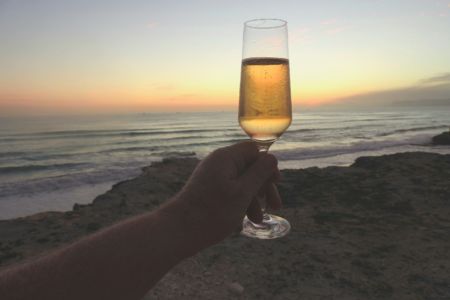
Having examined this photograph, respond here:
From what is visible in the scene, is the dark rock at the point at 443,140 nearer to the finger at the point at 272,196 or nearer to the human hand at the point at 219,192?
the finger at the point at 272,196

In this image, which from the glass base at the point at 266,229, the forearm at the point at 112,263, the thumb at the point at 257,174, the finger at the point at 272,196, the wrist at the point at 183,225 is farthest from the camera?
the glass base at the point at 266,229

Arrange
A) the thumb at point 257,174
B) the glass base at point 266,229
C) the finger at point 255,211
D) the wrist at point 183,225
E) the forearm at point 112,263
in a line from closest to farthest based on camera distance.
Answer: the forearm at point 112,263
the wrist at point 183,225
the thumb at point 257,174
the finger at point 255,211
the glass base at point 266,229

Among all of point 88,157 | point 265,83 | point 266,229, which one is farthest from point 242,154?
point 88,157

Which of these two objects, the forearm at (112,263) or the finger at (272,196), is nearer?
the forearm at (112,263)

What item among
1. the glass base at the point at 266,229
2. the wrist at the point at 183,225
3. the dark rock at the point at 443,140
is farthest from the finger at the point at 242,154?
the dark rock at the point at 443,140

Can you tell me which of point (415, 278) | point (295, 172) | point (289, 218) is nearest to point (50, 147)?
point (295, 172)

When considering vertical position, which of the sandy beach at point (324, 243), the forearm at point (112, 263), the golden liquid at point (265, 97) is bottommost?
the sandy beach at point (324, 243)

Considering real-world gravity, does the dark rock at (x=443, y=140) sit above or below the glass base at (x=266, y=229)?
below
